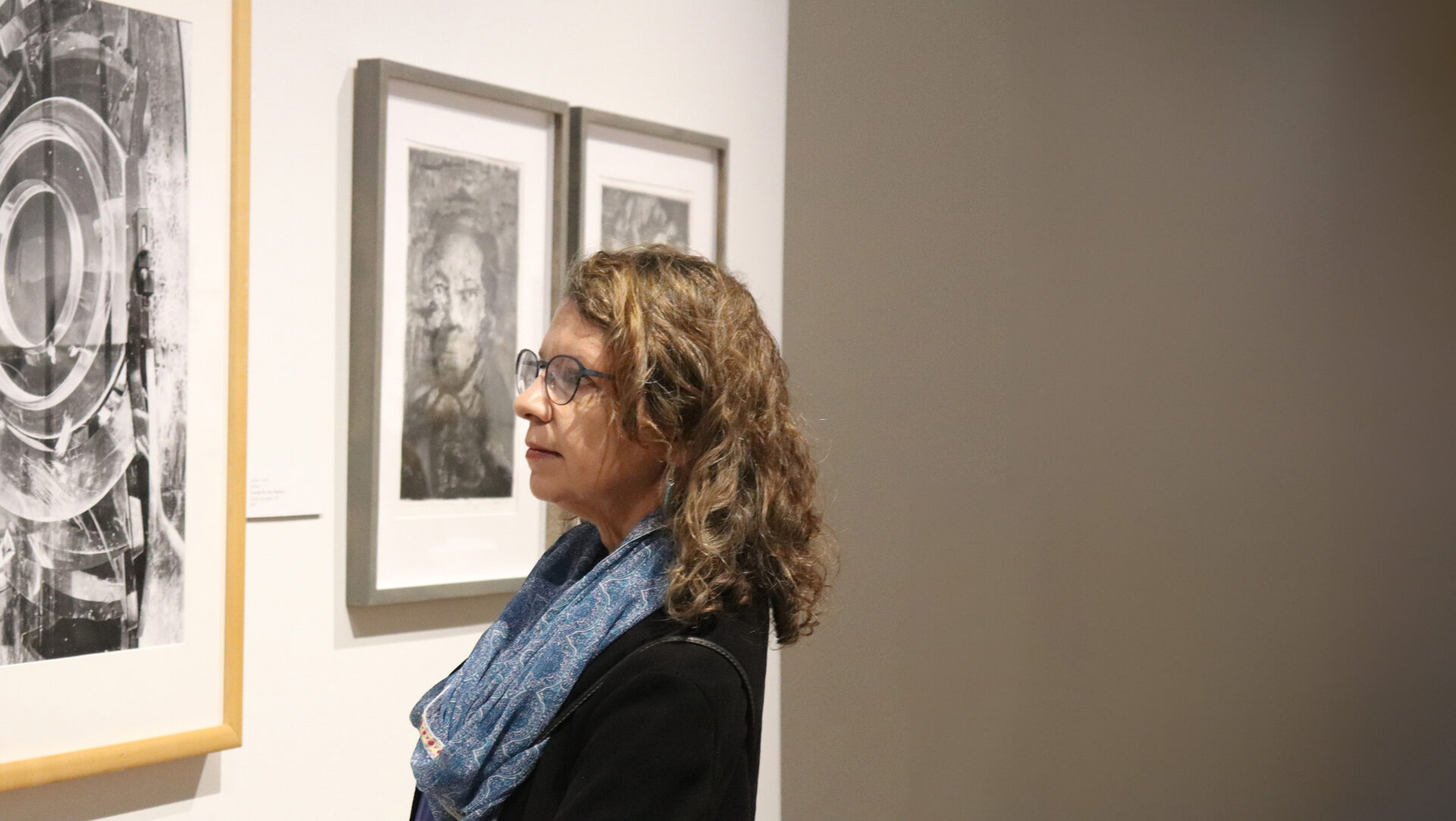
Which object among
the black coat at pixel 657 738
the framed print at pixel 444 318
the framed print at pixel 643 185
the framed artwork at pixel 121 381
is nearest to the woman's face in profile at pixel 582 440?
the black coat at pixel 657 738

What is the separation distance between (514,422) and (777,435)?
3.60 feet

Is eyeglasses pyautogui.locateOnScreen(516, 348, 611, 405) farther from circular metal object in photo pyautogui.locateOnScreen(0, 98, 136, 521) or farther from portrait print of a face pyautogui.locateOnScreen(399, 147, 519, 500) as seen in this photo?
portrait print of a face pyautogui.locateOnScreen(399, 147, 519, 500)

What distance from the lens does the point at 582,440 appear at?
144 centimetres

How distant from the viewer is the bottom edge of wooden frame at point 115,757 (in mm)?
1774

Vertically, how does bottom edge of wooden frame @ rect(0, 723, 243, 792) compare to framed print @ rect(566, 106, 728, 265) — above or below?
below

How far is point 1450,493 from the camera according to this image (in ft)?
16.1

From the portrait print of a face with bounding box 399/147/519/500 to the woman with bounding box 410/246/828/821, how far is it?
0.81 metres

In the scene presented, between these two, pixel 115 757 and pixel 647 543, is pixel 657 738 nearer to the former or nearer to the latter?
pixel 647 543

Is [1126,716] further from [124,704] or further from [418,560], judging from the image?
[124,704]

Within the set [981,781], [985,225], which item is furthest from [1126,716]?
[985,225]

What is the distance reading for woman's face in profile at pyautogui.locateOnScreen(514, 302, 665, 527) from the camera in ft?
4.69

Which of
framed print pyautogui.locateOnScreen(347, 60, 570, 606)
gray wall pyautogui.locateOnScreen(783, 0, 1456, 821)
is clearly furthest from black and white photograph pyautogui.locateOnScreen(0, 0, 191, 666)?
gray wall pyautogui.locateOnScreen(783, 0, 1456, 821)

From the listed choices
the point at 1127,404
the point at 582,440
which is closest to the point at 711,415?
the point at 582,440

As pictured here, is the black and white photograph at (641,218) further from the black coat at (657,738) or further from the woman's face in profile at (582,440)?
the black coat at (657,738)
